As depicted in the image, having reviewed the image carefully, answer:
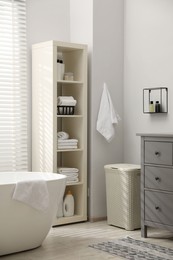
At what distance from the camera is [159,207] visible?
4.32 metres

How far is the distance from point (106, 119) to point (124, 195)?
844 mm

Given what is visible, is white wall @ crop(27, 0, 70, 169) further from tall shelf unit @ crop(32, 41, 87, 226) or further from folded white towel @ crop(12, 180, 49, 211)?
folded white towel @ crop(12, 180, 49, 211)

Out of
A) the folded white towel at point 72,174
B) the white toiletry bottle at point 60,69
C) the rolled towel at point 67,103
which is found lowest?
the folded white towel at point 72,174

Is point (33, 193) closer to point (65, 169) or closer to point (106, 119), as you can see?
point (65, 169)

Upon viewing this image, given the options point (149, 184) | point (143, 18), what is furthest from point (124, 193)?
point (143, 18)

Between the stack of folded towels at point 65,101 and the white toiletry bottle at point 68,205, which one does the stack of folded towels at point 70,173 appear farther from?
the stack of folded towels at point 65,101

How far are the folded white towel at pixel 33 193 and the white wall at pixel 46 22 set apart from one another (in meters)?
1.32

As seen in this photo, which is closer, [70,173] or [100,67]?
[70,173]

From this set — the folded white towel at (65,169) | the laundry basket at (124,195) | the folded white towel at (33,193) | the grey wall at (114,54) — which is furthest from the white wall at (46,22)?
the folded white towel at (33,193)

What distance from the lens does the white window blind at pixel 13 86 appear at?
4.96 metres

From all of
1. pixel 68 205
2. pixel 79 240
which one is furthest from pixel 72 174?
pixel 79 240

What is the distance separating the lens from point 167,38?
4914mm

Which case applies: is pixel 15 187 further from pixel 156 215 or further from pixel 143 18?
pixel 143 18

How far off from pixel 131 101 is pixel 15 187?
204cm
